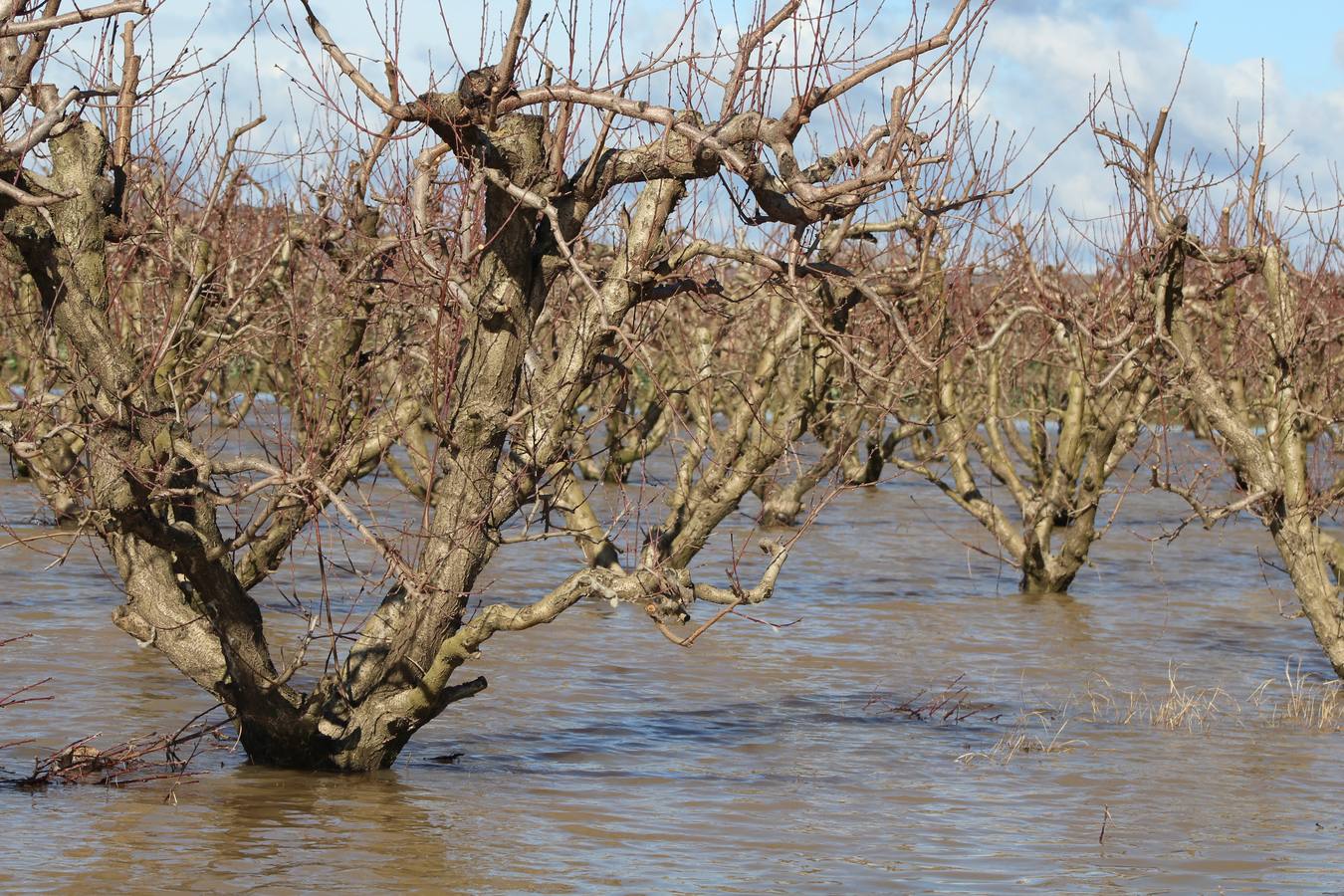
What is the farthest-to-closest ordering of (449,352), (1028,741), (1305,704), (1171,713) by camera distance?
(1305,704)
(1171,713)
(1028,741)
(449,352)

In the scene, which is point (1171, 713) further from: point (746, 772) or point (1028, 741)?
point (746, 772)

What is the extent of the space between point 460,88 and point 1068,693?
22.1 feet

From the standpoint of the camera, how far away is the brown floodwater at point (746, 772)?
6.70 m

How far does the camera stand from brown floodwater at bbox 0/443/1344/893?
670cm

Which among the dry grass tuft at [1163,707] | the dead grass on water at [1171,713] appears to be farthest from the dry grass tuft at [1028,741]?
the dry grass tuft at [1163,707]

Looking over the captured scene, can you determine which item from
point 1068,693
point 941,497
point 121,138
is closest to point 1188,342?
point 1068,693

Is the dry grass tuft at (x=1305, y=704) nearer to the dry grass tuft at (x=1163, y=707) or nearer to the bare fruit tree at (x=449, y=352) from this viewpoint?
the dry grass tuft at (x=1163, y=707)

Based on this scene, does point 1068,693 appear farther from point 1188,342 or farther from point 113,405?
point 113,405

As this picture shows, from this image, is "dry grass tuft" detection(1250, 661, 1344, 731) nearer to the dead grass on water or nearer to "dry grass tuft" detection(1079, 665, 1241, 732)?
the dead grass on water

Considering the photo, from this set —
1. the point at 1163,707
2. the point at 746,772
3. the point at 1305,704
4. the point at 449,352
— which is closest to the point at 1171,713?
the point at 1163,707

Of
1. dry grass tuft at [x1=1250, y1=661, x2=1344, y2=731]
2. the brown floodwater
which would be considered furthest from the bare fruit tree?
dry grass tuft at [x1=1250, y1=661, x2=1344, y2=731]

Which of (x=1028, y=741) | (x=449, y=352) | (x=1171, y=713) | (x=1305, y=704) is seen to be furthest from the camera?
(x=1305, y=704)

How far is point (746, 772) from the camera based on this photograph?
8.76 meters

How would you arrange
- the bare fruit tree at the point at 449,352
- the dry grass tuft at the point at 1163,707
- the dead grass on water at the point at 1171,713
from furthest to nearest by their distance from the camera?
the dry grass tuft at the point at 1163,707 → the dead grass on water at the point at 1171,713 → the bare fruit tree at the point at 449,352
